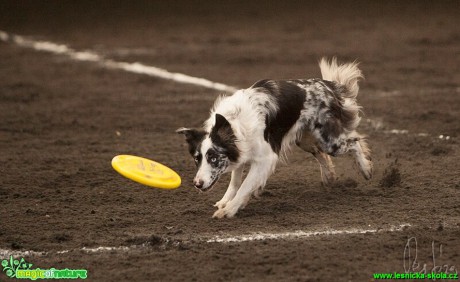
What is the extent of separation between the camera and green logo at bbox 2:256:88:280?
18.7 ft

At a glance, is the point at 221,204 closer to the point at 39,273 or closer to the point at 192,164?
the point at 192,164

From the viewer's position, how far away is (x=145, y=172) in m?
7.52

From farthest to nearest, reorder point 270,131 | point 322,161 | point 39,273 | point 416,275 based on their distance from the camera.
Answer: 1. point 322,161
2. point 270,131
3. point 39,273
4. point 416,275

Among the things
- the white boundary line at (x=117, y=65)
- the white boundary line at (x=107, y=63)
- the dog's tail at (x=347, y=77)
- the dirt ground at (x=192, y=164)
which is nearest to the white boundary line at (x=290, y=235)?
the dirt ground at (x=192, y=164)

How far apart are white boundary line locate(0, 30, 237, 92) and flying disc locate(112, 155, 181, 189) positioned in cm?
511

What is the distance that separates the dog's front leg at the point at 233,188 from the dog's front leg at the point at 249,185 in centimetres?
24

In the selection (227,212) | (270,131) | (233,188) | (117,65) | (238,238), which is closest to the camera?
(238,238)

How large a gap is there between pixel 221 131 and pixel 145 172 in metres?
1.13

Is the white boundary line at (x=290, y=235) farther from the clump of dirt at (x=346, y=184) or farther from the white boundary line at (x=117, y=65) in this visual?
the white boundary line at (x=117, y=65)

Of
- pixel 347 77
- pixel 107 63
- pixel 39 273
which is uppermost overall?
pixel 347 77

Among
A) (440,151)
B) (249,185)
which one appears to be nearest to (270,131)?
(249,185)

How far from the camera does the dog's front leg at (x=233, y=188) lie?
24.1ft

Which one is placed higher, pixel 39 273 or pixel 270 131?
pixel 270 131

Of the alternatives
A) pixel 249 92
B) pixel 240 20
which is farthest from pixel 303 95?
pixel 240 20
